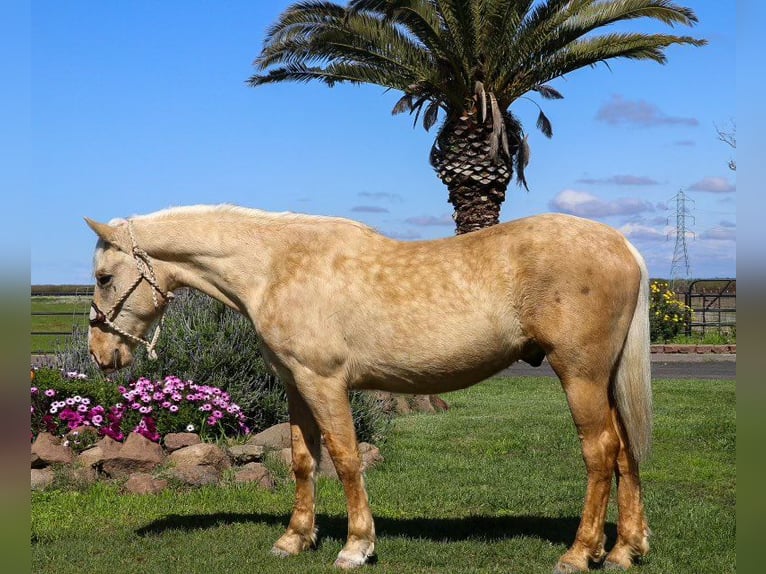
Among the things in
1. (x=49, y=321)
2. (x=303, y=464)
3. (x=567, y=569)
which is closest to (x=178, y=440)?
(x=303, y=464)

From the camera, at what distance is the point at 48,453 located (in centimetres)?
751

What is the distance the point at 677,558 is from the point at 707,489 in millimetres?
2369

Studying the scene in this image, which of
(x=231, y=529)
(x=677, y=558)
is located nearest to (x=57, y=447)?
(x=231, y=529)

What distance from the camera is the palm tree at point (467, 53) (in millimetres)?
15250

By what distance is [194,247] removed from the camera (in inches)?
219

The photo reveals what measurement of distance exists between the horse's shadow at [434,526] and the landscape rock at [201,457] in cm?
105

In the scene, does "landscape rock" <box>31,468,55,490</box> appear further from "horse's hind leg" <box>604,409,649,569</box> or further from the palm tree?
the palm tree

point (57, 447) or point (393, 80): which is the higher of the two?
point (393, 80)

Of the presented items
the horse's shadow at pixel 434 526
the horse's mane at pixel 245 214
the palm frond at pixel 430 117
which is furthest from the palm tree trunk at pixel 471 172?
the horse's mane at pixel 245 214

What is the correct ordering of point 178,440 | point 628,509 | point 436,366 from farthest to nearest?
1. point 178,440
2. point 628,509
3. point 436,366

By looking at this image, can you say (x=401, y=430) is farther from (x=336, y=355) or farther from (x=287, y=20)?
(x=287, y=20)

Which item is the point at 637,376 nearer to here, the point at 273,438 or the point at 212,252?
the point at 212,252

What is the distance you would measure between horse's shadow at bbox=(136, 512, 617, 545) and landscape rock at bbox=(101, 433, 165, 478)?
1.19m

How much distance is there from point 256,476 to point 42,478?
188cm
